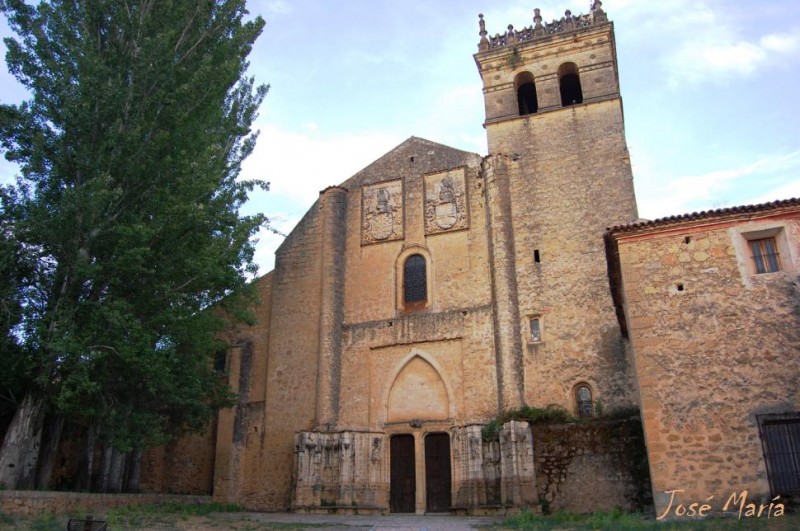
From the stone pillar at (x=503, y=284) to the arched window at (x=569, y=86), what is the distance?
12.3ft

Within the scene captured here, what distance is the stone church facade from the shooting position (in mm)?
17609

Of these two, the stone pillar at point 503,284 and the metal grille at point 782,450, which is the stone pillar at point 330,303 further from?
the metal grille at point 782,450

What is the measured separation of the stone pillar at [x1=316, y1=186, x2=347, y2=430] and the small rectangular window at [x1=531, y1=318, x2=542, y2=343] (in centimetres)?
573

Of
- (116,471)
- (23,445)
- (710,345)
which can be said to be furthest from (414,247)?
(23,445)

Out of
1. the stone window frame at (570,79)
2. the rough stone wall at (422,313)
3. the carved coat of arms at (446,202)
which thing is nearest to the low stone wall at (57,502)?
the rough stone wall at (422,313)

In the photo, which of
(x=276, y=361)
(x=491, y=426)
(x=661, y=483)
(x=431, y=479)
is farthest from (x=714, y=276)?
(x=276, y=361)

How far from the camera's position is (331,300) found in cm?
2048

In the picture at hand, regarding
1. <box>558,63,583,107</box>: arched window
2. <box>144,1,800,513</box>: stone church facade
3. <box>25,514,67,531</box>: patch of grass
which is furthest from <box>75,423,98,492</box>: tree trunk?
<box>558,63,583,107</box>: arched window

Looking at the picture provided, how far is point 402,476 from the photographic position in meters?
18.3

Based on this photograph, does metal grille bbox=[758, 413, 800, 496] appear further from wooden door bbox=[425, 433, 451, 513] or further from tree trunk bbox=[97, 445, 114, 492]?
tree trunk bbox=[97, 445, 114, 492]

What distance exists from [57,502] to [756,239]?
13.1m

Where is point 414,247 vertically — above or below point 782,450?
above

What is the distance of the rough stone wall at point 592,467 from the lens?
15.0 m

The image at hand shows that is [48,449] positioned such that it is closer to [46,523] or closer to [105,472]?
[105,472]
